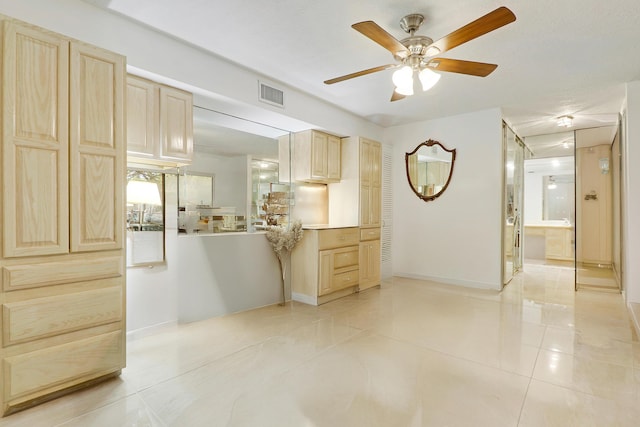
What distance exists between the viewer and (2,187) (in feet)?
6.28

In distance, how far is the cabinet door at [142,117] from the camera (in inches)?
Answer: 110

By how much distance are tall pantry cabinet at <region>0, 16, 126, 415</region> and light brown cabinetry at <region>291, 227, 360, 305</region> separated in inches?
93.8

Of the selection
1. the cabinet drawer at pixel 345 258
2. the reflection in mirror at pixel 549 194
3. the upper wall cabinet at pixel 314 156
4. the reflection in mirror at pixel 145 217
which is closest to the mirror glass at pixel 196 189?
the reflection in mirror at pixel 145 217

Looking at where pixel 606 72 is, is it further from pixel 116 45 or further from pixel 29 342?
pixel 29 342

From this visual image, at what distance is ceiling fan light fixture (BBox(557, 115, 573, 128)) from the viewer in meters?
5.20

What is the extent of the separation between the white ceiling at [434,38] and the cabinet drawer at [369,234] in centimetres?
189

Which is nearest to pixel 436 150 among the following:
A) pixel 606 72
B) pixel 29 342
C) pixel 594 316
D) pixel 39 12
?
pixel 606 72

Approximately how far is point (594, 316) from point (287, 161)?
4248mm

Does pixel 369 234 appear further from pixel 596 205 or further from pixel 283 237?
pixel 596 205

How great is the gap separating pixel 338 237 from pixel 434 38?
267 cm

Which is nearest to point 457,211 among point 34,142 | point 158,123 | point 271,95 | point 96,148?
point 271,95

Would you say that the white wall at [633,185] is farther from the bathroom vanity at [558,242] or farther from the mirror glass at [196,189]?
the mirror glass at [196,189]

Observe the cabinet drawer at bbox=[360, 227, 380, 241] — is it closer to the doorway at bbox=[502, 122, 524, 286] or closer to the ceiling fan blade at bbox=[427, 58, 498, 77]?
the doorway at bbox=[502, 122, 524, 286]

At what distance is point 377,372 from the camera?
2479 mm
